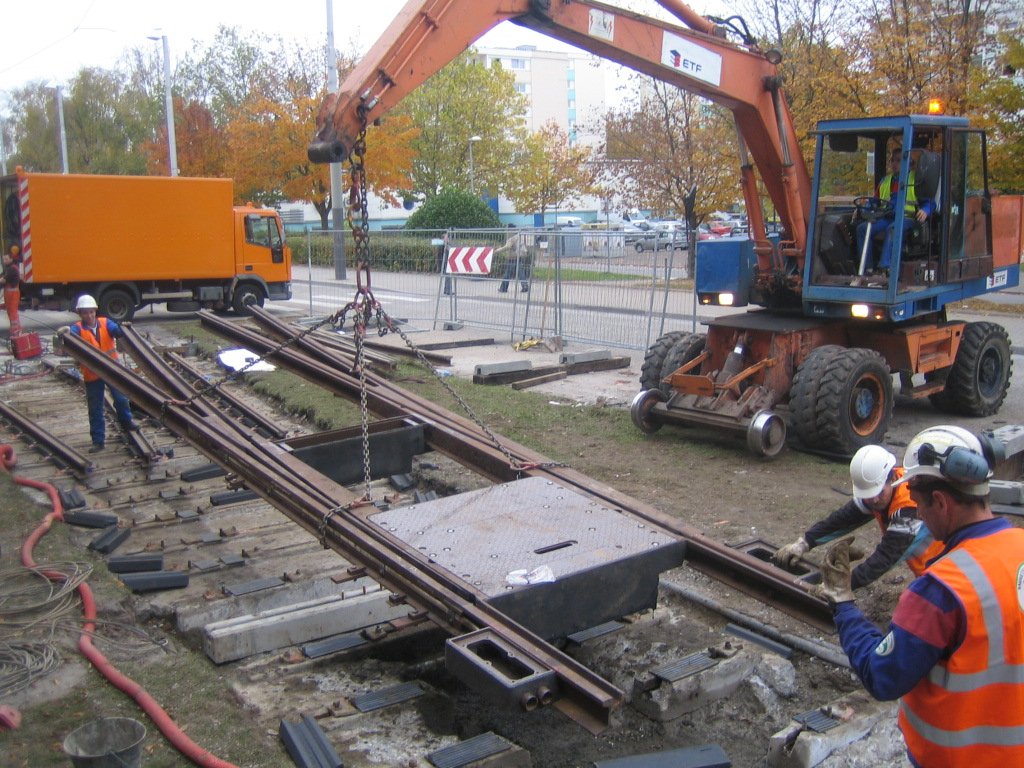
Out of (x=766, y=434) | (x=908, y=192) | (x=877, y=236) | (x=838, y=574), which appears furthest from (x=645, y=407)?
(x=838, y=574)

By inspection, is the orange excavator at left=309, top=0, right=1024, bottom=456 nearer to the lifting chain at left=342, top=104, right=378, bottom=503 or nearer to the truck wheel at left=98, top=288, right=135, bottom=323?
the lifting chain at left=342, top=104, right=378, bottom=503

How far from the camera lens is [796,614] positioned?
4.88 meters

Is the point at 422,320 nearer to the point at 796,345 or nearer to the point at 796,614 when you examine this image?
the point at 796,345

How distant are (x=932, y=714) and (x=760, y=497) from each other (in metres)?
5.63

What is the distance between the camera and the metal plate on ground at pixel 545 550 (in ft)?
15.2

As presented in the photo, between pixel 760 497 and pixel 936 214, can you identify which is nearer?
pixel 760 497

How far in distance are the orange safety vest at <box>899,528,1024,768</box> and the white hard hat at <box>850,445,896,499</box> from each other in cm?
163

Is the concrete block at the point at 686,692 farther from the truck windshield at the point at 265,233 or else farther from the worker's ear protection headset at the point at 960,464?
the truck windshield at the point at 265,233

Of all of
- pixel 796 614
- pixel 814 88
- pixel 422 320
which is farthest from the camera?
pixel 814 88

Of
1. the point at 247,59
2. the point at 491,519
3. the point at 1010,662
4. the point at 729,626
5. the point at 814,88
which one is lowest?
the point at 729,626

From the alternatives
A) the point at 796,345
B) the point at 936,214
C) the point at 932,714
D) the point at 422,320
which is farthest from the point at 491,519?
the point at 422,320

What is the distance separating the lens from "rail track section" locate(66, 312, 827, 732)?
13.2ft

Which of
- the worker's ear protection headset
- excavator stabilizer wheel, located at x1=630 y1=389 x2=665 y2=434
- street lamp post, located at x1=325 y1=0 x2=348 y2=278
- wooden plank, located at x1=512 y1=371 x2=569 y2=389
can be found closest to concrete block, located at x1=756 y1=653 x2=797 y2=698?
the worker's ear protection headset

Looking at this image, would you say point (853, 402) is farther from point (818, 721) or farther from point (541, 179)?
point (541, 179)
